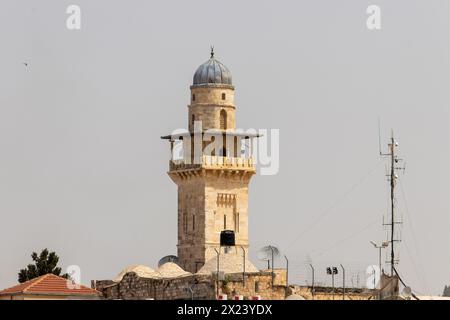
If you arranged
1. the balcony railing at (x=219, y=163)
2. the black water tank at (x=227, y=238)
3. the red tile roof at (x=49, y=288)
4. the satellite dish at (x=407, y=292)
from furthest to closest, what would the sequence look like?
the balcony railing at (x=219, y=163) < the black water tank at (x=227, y=238) < the red tile roof at (x=49, y=288) < the satellite dish at (x=407, y=292)

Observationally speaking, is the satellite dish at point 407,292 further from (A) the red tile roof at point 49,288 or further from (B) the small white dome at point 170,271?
(B) the small white dome at point 170,271

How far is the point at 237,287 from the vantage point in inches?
4395

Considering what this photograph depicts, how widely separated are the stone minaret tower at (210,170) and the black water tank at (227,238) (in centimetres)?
168

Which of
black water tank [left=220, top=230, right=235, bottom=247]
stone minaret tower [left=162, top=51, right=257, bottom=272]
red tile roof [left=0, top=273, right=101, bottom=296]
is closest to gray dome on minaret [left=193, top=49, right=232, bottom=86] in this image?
stone minaret tower [left=162, top=51, right=257, bottom=272]

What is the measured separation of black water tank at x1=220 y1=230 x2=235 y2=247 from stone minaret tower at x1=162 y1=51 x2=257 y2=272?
168 centimetres

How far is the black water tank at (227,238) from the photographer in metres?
126

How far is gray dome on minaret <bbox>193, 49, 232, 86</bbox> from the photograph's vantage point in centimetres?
12862

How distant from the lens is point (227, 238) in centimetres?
12612

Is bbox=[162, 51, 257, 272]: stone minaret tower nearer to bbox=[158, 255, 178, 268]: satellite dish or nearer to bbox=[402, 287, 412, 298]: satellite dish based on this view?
bbox=[158, 255, 178, 268]: satellite dish

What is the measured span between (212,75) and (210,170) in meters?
6.17

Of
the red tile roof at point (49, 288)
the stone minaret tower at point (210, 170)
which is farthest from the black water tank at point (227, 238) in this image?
the red tile roof at point (49, 288)
